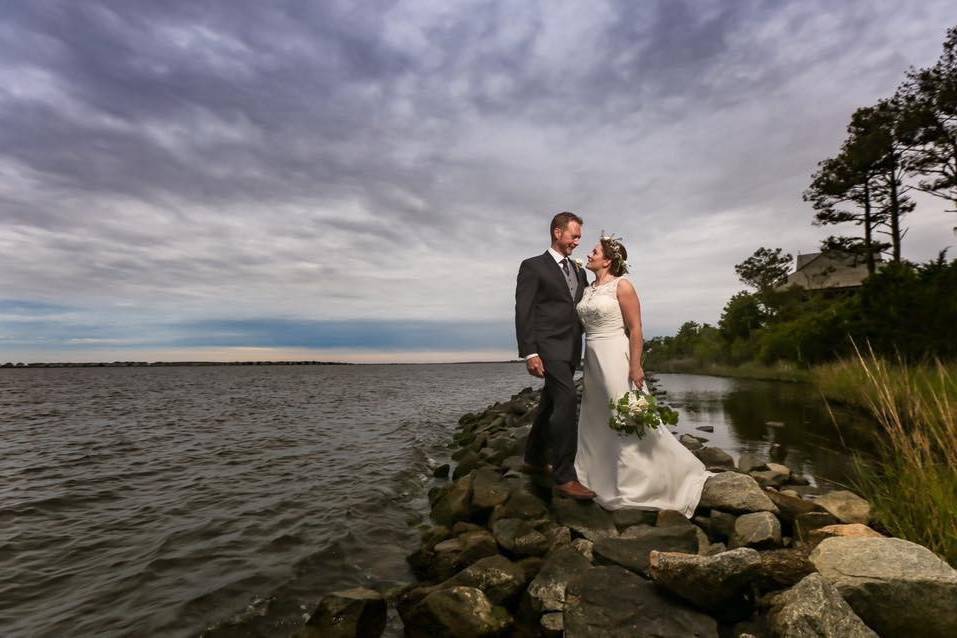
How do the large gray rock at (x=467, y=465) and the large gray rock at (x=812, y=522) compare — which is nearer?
the large gray rock at (x=812, y=522)

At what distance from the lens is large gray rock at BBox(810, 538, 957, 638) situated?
9.65 ft

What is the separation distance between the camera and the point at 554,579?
3.78 meters

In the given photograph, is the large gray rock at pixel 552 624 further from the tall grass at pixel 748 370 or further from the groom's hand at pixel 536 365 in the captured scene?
the tall grass at pixel 748 370

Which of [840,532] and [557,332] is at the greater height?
[557,332]

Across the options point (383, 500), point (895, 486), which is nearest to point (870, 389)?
point (895, 486)

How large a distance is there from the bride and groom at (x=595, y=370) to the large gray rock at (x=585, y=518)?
5.6 inches

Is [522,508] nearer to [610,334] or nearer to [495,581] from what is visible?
[495,581]

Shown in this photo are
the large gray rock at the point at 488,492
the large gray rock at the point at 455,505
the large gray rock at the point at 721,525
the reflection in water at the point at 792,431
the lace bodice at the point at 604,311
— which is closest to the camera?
the large gray rock at the point at 721,525

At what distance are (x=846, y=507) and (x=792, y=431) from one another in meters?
8.70

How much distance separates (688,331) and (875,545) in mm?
94820

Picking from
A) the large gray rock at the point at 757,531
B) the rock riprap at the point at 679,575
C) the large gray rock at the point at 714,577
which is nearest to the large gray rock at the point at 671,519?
the rock riprap at the point at 679,575

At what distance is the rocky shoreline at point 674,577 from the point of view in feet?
9.82

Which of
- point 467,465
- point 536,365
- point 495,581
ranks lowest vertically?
point 467,465

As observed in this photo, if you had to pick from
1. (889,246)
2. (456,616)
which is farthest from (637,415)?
(889,246)
